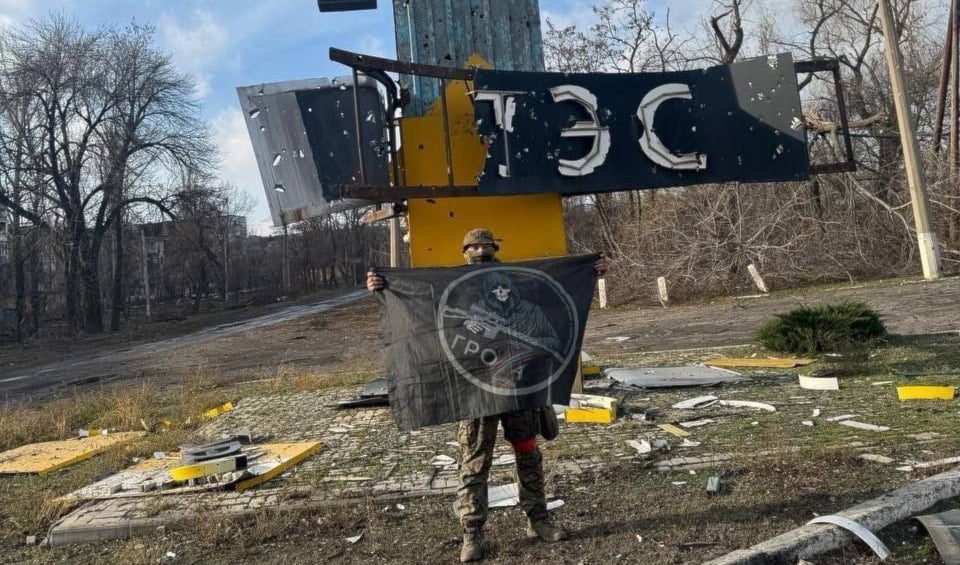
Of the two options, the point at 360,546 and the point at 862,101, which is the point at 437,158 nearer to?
the point at 360,546

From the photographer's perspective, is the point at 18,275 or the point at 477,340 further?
the point at 18,275

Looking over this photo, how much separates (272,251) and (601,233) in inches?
2213

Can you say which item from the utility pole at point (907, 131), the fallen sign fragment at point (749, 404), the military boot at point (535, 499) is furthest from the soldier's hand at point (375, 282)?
the utility pole at point (907, 131)

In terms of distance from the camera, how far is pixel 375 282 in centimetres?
455

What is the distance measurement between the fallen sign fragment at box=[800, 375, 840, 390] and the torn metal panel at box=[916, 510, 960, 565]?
353cm

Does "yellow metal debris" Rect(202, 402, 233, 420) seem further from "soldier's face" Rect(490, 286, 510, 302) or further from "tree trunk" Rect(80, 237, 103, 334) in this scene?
"tree trunk" Rect(80, 237, 103, 334)

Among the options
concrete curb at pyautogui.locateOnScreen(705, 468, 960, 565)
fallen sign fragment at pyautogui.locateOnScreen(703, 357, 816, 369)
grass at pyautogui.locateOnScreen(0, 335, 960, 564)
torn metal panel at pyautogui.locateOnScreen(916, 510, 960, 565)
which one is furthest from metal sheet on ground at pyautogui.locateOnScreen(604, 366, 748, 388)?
torn metal panel at pyautogui.locateOnScreen(916, 510, 960, 565)

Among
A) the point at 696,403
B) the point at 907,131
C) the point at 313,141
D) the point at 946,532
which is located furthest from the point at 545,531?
the point at 907,131

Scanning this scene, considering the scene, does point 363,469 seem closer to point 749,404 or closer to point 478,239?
point 478,239

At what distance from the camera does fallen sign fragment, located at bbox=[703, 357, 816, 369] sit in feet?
29.7

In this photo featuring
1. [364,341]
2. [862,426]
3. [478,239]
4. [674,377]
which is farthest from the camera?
[364,341]

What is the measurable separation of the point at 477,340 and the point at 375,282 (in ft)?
2.57

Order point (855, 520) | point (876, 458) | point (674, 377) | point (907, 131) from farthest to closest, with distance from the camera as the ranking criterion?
point (907, 131), point (674, 377), point (876, 458), point (855, 520)

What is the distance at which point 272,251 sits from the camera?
7731 cm
